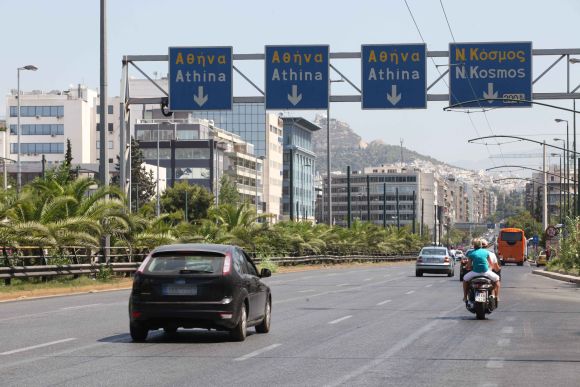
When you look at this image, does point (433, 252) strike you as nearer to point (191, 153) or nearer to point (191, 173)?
point (191, 153)

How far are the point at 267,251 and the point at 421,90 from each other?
2987 cm

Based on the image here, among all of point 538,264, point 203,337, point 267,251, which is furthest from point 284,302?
point 538,264

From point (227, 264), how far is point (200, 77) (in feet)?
74.6

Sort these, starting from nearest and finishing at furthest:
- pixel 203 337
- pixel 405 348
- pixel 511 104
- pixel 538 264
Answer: pixel 405 348 < pixel 203 337 < pixel 511 104 < pixel 538 264

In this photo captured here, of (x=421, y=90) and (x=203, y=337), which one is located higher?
(x=421, y=90)

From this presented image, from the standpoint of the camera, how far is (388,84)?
38.4 meters

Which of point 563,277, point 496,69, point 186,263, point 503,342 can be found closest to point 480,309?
Result: point 503,342

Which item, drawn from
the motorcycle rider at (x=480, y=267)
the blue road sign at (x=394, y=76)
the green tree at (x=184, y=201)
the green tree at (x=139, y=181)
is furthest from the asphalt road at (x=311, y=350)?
the green tree at (x=184, y=201)

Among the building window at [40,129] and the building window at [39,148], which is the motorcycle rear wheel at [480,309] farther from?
the building window at [39,148]

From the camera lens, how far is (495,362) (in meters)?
14.3

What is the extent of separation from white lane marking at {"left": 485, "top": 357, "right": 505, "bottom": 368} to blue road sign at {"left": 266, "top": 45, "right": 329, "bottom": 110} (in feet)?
79.6

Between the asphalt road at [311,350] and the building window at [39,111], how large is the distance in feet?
420

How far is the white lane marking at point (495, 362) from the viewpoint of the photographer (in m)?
13.8

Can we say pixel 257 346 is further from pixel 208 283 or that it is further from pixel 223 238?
pixel 223 238
